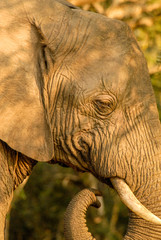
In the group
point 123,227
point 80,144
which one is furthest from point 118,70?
point 123,227

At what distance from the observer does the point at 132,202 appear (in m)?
3.54

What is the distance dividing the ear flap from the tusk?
1.35 ft

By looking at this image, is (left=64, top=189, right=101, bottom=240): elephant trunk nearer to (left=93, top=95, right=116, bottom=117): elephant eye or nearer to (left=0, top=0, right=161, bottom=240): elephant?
(left=0, top=0, right=161, bottom=240): elephant

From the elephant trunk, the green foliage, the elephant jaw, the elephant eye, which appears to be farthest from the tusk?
the green foliage

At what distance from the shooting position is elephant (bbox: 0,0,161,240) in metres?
3.51

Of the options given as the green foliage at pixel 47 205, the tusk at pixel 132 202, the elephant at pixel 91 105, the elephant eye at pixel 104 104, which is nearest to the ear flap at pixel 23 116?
the elephant at pixel 91 105

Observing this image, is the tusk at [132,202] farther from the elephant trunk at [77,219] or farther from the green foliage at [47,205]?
the green foliage at [47,205]

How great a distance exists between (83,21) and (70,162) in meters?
0.82

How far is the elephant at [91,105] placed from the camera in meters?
3.51

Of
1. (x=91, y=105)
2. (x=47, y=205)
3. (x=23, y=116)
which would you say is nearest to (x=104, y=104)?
(x=91, y=105)

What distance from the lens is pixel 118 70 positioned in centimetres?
359

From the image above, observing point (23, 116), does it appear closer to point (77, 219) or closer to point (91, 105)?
point (91, 105)

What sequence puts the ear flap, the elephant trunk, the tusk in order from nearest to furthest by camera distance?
the ear flap
the tusk
the elephant trunk

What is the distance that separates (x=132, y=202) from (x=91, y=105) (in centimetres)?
58
